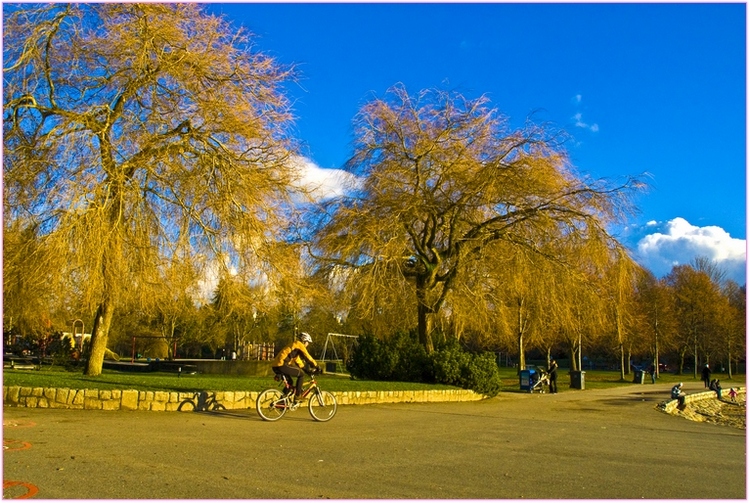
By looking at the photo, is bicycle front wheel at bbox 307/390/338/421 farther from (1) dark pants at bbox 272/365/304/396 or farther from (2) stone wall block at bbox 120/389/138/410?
(2) stone wall block at bbox 120/389/138/410

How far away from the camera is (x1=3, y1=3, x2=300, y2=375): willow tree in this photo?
1538 centimetres

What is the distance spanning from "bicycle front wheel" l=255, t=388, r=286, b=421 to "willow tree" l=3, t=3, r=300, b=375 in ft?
15.5

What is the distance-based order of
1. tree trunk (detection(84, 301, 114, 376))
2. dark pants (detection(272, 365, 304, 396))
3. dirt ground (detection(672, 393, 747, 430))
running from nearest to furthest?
dark pants (detection(272, 365, 304, 396)), tree trunk (detection(84, 301, 114, 376)), dirt ground (detection(672, 393, 747, 430))

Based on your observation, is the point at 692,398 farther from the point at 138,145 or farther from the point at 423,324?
the point at 138,145

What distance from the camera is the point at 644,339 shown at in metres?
48.6

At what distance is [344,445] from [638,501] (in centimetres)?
451

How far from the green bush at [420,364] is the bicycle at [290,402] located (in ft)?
31.1

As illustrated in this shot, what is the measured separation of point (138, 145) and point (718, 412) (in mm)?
23659

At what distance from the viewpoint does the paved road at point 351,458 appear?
6.97 m

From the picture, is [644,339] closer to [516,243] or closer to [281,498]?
[516,243]

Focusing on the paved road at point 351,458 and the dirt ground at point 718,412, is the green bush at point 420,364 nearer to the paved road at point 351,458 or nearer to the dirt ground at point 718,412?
the dirt ground at point 718,412

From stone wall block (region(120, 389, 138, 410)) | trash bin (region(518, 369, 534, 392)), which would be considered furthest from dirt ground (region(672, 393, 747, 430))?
stone wall block (region(120, 389, 138, 410))

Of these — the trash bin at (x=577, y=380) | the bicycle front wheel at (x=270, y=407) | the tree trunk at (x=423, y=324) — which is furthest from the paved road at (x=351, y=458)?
the trash bin at (x=577, y=380)

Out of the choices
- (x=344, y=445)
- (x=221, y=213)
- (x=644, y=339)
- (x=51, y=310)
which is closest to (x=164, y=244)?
(x=221, y=213)
